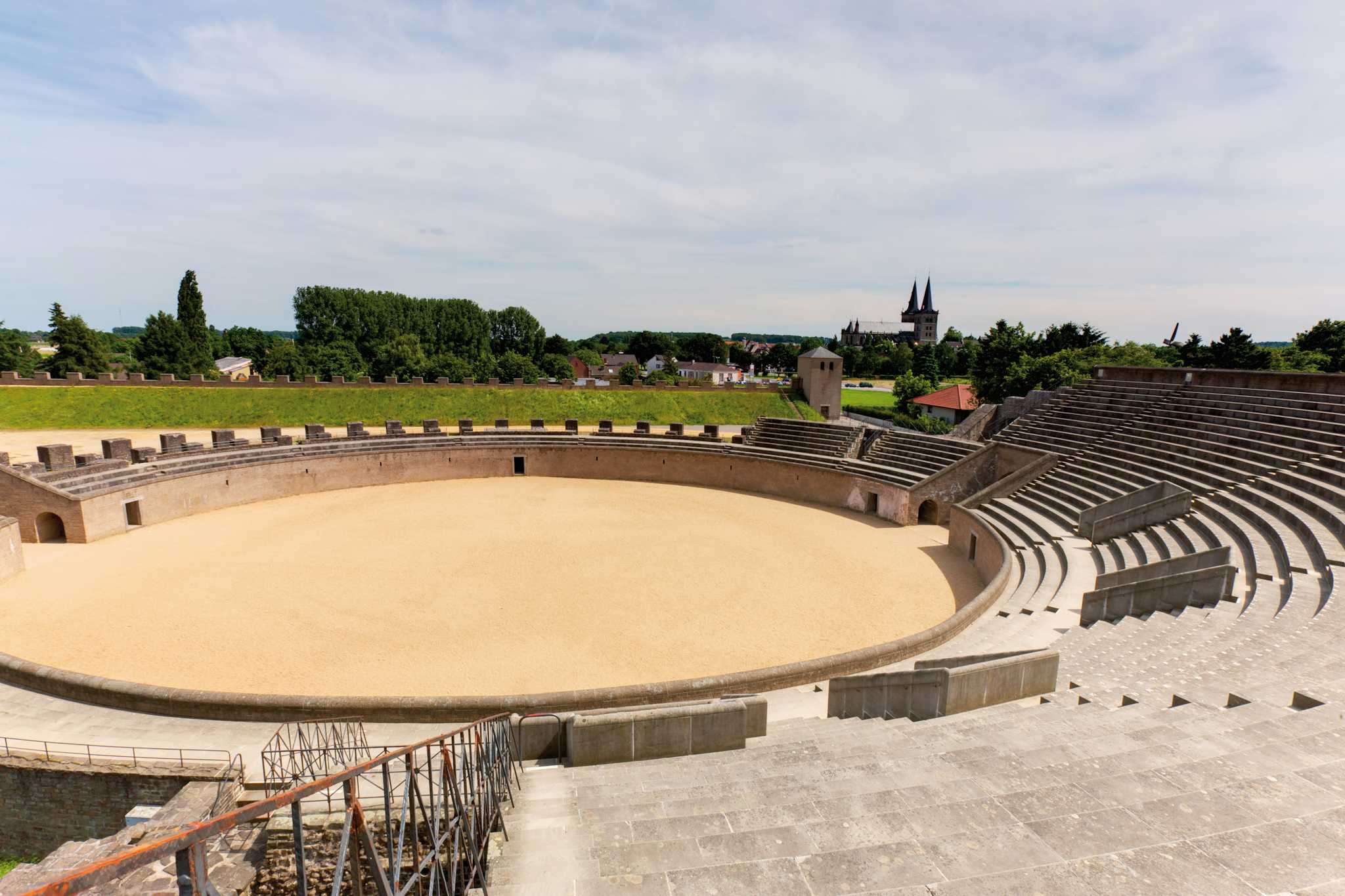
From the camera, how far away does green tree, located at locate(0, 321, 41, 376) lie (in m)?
61.7

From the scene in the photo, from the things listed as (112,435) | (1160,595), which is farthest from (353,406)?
(1160,595)

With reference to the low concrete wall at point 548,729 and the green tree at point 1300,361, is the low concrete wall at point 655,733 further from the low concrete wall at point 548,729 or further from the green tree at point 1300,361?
the green tree at point 1300,361

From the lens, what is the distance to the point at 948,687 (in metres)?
9.76

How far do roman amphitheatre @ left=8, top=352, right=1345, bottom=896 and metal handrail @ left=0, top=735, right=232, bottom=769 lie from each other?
5.4 inches

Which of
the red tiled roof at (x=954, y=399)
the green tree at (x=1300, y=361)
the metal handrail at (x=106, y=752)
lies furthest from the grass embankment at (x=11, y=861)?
the green tree at (x=1300, y=361)

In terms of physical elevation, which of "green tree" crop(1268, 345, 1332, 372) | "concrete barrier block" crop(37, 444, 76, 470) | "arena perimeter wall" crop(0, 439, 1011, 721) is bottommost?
"arena perimeter wall" crop(0, 439, 1011, 721)

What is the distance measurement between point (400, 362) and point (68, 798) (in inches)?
2368

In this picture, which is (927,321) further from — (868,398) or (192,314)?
(192,314)

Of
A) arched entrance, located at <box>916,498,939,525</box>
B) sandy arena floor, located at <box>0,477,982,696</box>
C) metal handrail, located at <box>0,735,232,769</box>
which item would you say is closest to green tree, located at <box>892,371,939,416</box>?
arched entrance, located at <box>916,498,939,525</box>

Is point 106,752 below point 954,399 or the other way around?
below

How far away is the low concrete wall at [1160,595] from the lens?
1305cm

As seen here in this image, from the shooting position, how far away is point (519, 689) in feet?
43.7

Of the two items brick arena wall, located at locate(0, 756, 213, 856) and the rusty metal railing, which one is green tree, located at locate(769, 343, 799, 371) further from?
the rusty metal railing

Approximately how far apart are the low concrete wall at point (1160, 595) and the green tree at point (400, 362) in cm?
5964
